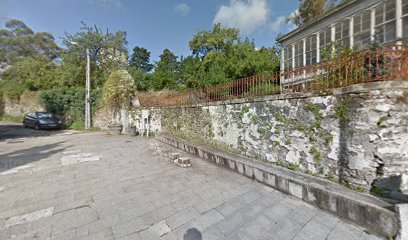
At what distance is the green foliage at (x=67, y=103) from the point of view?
49.9 ft

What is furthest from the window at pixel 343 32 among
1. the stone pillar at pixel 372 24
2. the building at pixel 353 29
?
the stone pillar at pixel 372 24

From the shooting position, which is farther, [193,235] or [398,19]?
[398,19]

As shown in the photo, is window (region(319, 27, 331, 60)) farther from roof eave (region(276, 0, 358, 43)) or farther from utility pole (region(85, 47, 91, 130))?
utility pole (region(85, 47, 91, 130))

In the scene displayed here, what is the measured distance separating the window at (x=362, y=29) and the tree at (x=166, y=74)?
1793cm

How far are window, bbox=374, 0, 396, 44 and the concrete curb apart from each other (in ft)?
23.7

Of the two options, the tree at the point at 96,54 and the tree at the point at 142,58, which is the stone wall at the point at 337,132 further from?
the tree at the point at 142,58

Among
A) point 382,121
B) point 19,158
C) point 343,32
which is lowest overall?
point 19,158

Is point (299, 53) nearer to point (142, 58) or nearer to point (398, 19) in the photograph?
point (398, 19)

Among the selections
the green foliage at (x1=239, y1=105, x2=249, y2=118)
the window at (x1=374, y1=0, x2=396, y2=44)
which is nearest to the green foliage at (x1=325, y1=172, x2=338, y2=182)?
the green foliage at (x1=239, y1=105, x2=249, y2=118)

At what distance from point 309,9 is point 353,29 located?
14940 mm

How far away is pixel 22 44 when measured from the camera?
27797 mm

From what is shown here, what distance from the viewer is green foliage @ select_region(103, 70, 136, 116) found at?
12.2 meters

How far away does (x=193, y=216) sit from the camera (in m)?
2.69

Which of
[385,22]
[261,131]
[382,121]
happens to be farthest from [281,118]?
[385,22]
